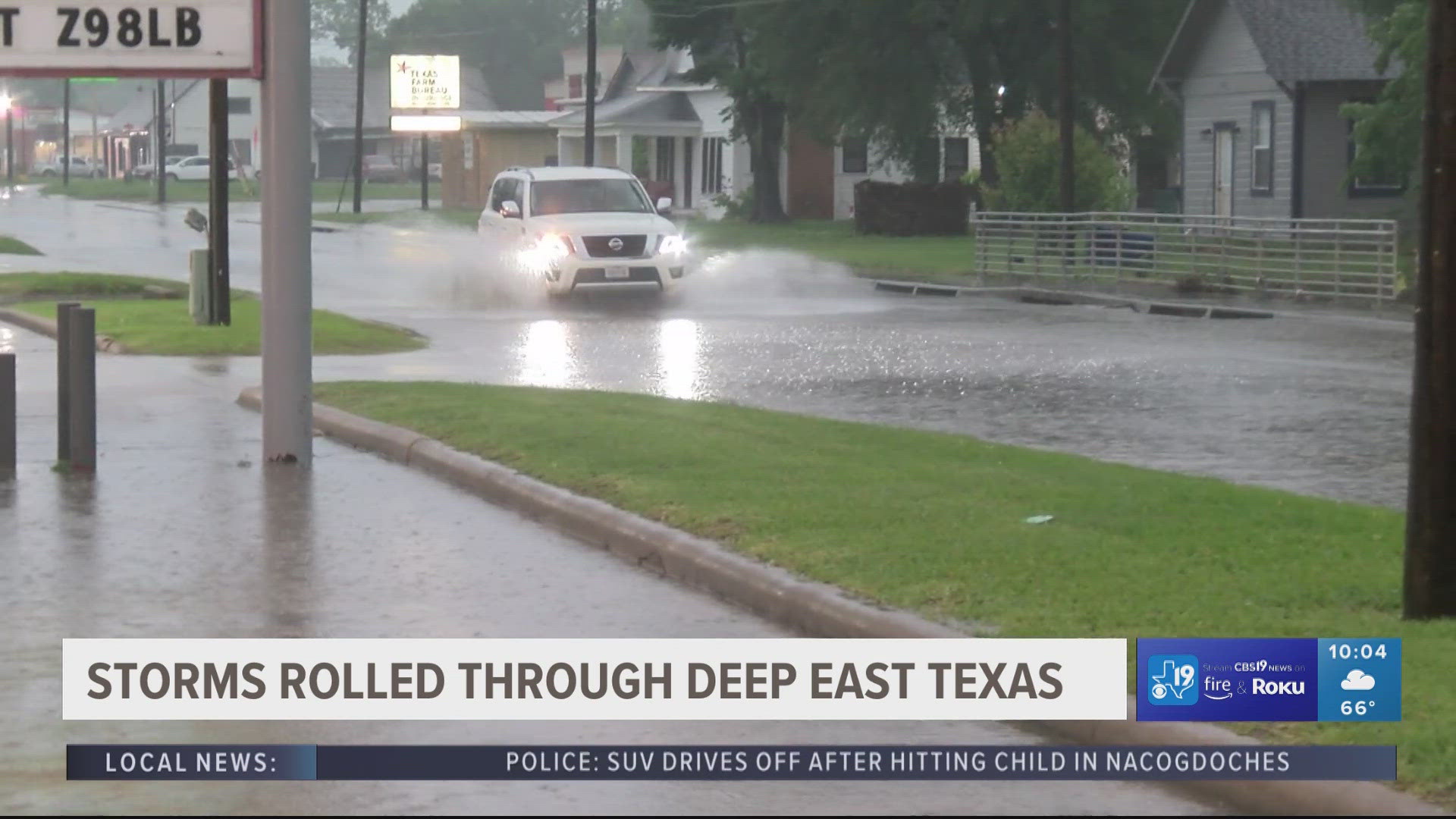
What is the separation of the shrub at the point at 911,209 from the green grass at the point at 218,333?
93.9 feet

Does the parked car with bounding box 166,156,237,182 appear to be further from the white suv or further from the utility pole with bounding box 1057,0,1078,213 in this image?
the white suv

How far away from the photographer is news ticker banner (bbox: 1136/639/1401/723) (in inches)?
266

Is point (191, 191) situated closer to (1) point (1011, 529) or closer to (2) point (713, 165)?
(2) point (713, 165)

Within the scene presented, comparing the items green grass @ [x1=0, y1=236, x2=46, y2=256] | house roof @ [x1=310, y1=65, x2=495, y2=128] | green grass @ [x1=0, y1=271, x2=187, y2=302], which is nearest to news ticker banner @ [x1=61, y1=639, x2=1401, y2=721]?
green grass @ [x1=0, y1=271, x2=187, y2=302]

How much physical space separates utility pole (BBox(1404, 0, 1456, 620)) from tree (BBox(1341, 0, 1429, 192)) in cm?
2262

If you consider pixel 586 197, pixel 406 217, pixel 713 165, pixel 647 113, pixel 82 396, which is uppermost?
pixel 647 113

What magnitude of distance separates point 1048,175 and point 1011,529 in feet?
101

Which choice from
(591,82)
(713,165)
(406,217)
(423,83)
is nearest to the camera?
(591,82)

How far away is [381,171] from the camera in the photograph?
120688 mm

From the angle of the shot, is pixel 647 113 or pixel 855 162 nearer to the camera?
pixel 855 162

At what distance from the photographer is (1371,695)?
22.2 ft

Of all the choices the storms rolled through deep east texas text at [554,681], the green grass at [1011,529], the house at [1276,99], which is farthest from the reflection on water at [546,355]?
the house at [1276,99]

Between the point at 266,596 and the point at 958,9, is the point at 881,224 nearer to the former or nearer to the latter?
the point at 958,9

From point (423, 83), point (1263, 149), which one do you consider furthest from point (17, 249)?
A: point (423, 83)
